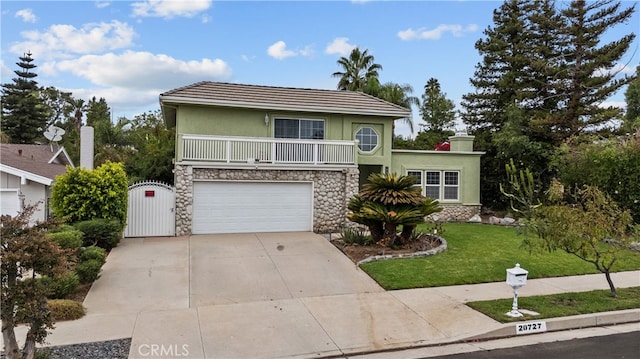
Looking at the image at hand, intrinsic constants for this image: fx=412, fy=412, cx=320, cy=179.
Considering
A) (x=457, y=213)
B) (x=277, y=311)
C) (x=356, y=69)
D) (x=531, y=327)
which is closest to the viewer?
(x=531, y=327)

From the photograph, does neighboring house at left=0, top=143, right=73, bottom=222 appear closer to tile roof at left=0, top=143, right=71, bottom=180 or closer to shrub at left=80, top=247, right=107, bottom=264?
tile roof at left=0, top=143, right=71, bottom=180

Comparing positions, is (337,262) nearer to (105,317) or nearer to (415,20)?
(105,317)

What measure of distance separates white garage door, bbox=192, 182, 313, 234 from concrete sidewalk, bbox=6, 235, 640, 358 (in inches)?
152

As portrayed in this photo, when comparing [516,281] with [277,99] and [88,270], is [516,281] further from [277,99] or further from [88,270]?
[277,99]

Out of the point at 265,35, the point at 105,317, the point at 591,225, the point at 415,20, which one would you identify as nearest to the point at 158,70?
the point at 265,35

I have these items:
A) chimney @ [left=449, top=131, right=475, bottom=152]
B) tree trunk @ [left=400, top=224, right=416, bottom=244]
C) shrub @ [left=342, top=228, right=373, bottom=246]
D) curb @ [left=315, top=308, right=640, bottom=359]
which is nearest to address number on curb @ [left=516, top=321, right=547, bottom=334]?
curb @ [left=315, top=308, right=640, bottom=359]

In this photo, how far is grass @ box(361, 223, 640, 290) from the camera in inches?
375

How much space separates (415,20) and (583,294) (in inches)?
360

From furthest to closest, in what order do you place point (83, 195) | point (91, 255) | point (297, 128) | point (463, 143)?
point (463, 143) → point (297, 128) → point (83, 195) → point (91, 255)

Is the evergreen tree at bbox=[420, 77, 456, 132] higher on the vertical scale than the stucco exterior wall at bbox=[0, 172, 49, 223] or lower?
higher

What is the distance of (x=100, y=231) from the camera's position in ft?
38.5

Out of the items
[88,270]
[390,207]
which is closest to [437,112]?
[390,207]

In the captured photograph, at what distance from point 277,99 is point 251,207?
4.86m

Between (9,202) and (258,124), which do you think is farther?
(258,124)
